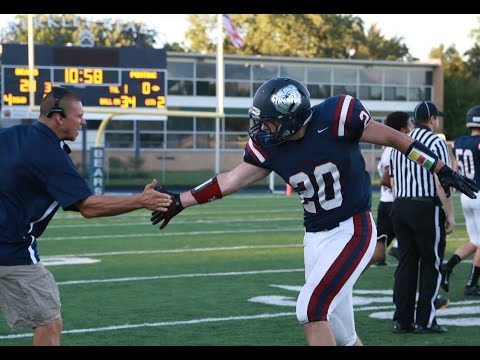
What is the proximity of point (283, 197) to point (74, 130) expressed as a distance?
22000 mm

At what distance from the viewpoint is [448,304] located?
29.8 ft

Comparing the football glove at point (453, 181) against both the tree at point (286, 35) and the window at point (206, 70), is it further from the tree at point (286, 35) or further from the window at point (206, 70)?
the tree at point (286, 35)

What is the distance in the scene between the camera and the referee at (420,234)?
7.74 metres

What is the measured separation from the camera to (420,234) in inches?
306

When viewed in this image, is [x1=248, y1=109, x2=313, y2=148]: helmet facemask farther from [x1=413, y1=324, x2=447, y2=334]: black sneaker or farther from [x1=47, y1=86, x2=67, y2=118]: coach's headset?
[x1=413, y1=324, x2=447, y2=334]: black sneaker

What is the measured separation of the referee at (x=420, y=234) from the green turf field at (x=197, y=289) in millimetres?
187

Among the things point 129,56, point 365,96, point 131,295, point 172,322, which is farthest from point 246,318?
point 365,96

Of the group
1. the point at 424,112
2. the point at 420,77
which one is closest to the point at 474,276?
the point at 424,112

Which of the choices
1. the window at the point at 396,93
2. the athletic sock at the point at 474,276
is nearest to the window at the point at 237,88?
the window at the point at 396,93

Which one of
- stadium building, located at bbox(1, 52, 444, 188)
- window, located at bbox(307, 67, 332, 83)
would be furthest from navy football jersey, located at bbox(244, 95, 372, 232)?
window, located at bbox(307, 67, 332, 83)

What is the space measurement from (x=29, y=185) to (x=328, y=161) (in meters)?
1.65

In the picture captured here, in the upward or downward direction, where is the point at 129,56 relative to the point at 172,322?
upward

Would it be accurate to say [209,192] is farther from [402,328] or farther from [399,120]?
[399,120]

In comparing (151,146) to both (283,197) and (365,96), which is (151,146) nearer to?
(365,96)
